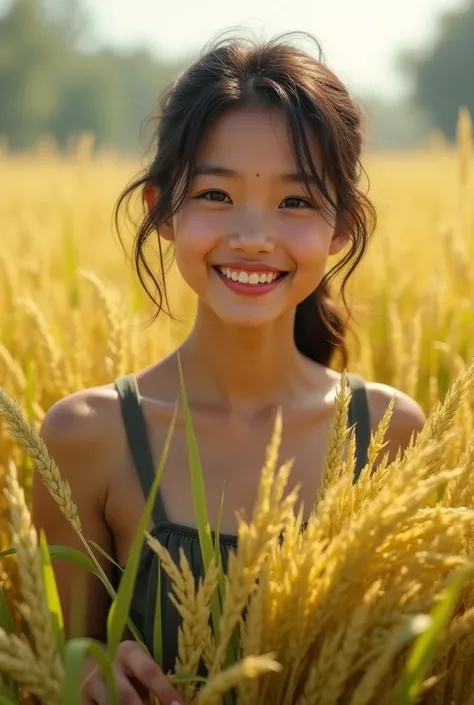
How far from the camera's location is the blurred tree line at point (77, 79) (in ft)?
150

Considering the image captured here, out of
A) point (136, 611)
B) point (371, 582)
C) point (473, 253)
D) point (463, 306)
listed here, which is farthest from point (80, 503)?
point (473, 253)

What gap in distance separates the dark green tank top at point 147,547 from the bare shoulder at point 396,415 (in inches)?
2.9

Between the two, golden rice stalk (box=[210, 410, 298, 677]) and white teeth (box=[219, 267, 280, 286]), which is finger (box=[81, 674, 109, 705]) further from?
white teeth (box=[219, 267, 280, 286])

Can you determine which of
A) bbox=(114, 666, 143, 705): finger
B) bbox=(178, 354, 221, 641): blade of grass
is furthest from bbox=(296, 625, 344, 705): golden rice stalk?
bbox=(114, 666, 143, 705): finger

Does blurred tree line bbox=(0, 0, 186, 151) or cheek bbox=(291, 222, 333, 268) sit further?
blurred tree line bbox=(0, 0, 186, 151)

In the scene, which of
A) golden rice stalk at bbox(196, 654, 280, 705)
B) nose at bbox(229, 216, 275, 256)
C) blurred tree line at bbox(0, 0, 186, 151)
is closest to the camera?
golden rice stalk at bbox(196, 654, 280, 705)

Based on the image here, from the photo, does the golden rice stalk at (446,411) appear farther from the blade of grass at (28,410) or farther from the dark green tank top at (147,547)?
the blade of grass at (28,410)

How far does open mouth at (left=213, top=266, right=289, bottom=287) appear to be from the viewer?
1.31 m

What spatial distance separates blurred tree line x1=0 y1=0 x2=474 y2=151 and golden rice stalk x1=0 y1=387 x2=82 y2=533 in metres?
43.5

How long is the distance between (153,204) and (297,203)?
260mm

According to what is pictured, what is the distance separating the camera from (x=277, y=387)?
1.51 metres

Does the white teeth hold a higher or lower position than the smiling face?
lower

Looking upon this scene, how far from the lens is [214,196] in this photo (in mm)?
1353

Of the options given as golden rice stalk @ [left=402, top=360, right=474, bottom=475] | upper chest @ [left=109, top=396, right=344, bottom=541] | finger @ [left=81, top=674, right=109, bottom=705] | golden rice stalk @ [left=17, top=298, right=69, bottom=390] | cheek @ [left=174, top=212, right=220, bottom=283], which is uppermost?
cheek @ [left=174, top=212, right=220, bottom=283]
